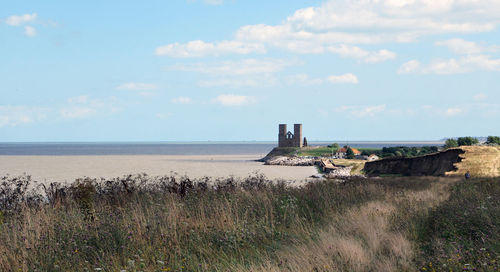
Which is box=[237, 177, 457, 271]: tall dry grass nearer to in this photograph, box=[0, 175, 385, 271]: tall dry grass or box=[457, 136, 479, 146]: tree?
box=[0, 175, 385, 271]: tall dry grass

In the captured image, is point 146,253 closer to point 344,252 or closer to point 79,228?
point 79,228

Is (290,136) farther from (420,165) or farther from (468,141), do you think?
(420,165)

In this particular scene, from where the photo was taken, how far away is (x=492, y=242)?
24.1 ft

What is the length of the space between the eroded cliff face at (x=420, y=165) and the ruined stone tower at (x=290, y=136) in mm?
53318

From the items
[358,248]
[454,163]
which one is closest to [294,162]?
[454,163]

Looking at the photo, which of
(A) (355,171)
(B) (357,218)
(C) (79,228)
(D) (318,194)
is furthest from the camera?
(A) (355,171)

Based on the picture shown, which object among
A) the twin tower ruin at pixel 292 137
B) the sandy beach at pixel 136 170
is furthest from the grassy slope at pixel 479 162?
the twin tower ruin at pixel 292 137

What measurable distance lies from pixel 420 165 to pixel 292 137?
62.0 m

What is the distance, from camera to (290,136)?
95.5 metres

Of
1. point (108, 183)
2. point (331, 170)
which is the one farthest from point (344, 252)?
point (331, 170)

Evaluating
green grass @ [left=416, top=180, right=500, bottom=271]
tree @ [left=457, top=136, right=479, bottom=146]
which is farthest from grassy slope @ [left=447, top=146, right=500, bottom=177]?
tree @ [left=457, top=136, right=479, bottom=146]

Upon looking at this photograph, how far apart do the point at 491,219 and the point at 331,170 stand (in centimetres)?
3851

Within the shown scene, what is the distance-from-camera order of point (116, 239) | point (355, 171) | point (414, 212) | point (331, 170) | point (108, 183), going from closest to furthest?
point (116, 239), point (414, 212), point (108, 183), point (355, 171), point (331, 170)

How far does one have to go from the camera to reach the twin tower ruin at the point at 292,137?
93.8 m
